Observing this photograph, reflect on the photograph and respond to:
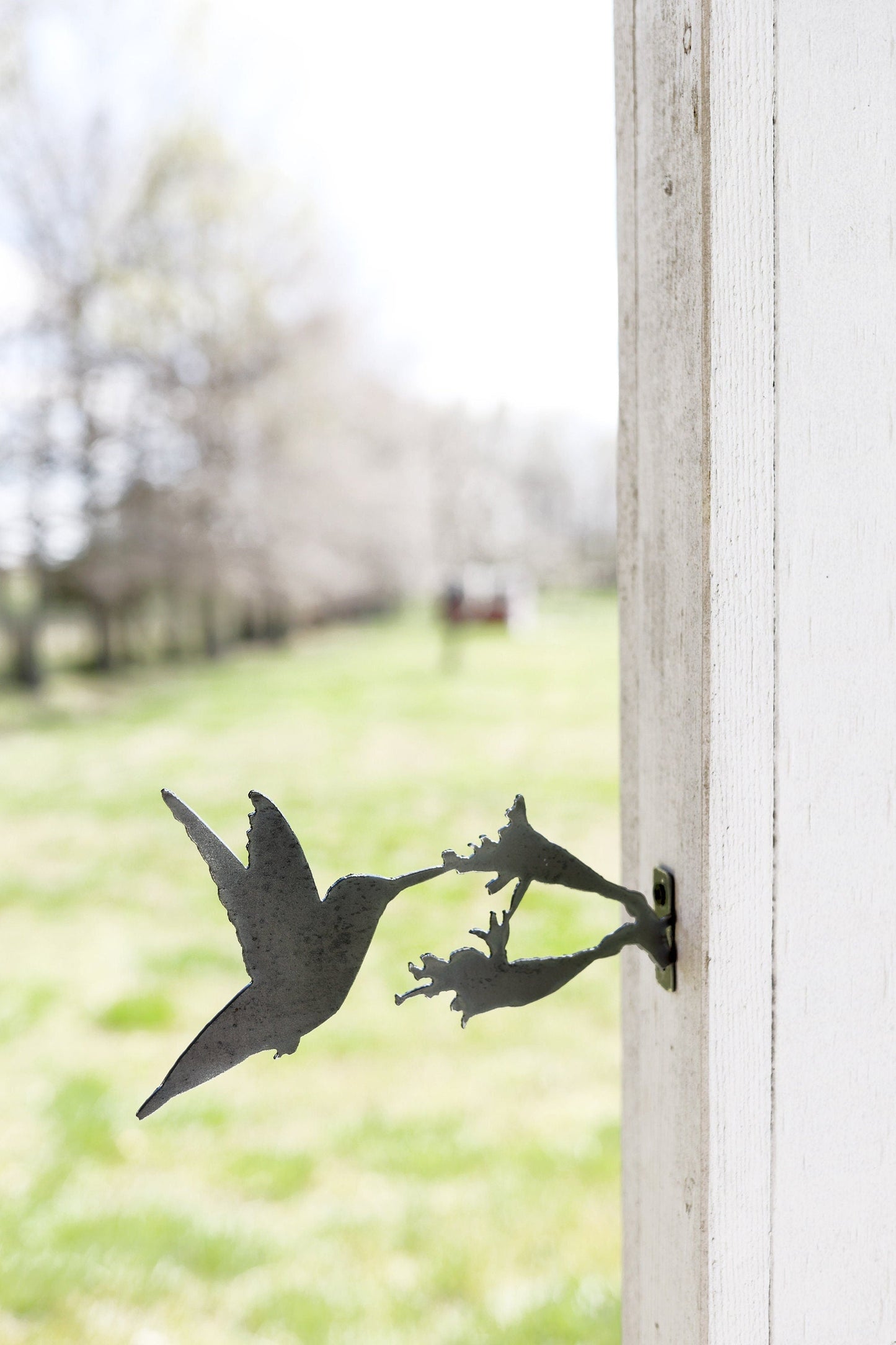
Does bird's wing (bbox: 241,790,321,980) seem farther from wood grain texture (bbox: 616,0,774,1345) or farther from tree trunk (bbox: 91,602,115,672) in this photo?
tree trunk (bbox: 91,602,115,672)

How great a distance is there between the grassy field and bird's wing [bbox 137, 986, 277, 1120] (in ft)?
3.19

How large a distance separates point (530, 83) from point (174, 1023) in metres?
4.18

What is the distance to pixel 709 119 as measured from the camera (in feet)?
1.03

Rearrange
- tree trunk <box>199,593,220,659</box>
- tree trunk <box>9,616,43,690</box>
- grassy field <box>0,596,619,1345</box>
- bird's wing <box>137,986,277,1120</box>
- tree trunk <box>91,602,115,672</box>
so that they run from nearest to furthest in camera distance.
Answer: bird's wing <box>137,986,277,1120</box> → grassy field <box>0,596,619,1345</box> → tree trunk <box>9,616,43,690</box> → tree trunk <box>91,602,115,672</box> → tree trunk <box>199,593,220,659</box>

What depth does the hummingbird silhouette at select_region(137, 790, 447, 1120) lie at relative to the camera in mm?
302

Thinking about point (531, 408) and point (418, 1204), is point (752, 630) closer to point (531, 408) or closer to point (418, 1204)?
point (418, 1204)

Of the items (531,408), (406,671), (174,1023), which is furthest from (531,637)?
(174,1023)

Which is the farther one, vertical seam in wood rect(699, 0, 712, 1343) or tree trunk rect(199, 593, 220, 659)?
tree trunk rect(199, 593, 220, 659)

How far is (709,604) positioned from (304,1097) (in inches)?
60.2

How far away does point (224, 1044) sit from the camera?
12.0 inches

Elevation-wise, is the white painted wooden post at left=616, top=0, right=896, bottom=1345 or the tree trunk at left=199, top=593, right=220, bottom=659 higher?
the white painted wooden post at left=616, top=0, right=896, bottom=1345

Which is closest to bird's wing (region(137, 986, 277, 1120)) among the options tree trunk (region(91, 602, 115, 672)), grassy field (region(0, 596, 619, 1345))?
grassy field (region(0, 596, 619, 1345))

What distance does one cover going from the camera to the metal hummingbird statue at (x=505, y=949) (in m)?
0.32

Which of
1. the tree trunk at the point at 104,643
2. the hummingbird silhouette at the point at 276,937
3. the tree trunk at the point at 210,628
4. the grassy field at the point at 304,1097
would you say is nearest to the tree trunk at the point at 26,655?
the tree trunk at the point at 104,643
